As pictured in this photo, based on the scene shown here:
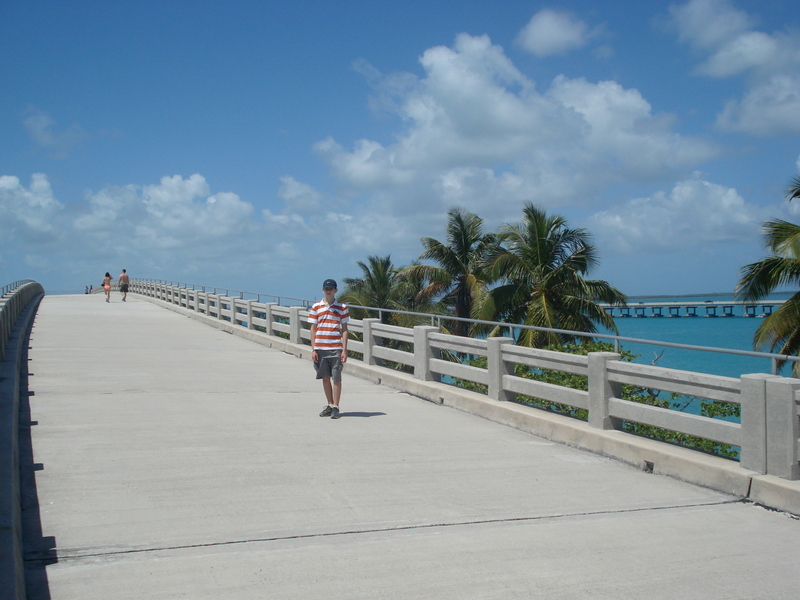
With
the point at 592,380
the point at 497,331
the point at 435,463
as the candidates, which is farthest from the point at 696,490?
the point at 497,331

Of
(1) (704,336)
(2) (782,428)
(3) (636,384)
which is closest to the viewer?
A: (2) (782,428)

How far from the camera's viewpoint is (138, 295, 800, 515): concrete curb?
21.1 ft

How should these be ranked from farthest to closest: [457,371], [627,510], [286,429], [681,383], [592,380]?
[457,371], [286,429], [592,380], [681,383], [627,510]

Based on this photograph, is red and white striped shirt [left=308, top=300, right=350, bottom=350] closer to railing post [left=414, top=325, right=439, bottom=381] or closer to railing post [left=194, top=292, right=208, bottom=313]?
railing post [left=414, top=325, right=439, bottom=381]

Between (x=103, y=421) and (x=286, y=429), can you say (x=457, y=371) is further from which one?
(x=103, y=421)

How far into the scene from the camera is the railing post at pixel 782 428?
6.36m

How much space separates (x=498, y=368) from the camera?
10.4m

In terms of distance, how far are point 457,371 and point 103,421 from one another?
483 cm

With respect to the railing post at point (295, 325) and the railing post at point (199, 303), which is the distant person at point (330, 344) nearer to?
the railing post at point (295, 325)

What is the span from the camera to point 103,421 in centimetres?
959

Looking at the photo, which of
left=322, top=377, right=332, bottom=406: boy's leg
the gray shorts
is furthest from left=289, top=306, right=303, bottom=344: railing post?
left=322, top=377, right=332, bottom=406: boy's leg

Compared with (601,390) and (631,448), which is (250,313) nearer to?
(601,390)

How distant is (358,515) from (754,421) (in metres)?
3.41

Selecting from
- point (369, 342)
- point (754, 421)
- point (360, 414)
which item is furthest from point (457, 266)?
point (754, 421)
